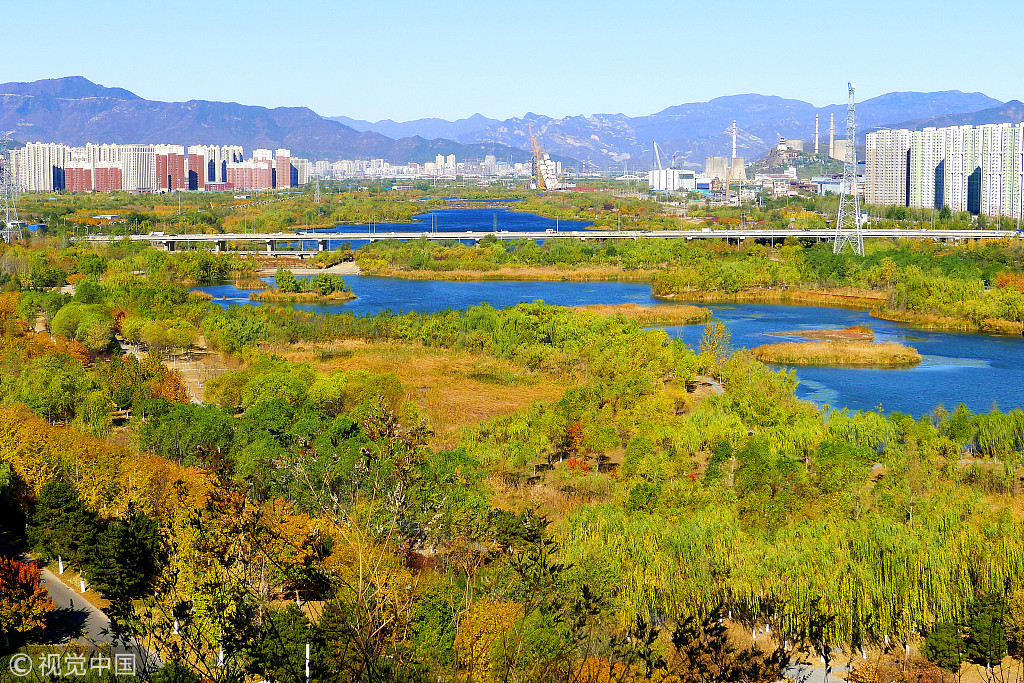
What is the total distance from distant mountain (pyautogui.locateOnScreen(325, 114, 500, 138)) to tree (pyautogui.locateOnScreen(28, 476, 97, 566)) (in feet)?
561

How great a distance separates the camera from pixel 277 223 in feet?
101

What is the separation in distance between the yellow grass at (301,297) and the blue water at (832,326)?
0.28 meters

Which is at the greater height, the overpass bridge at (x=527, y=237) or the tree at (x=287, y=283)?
the overpass bridge at (x=527, y=237)

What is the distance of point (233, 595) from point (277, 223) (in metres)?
28.4

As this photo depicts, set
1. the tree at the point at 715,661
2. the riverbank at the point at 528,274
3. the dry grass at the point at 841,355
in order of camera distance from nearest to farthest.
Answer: the tree at the point at 715,661 < the dry grass at the point at 841,355 < the riverbank at the point at 528,274

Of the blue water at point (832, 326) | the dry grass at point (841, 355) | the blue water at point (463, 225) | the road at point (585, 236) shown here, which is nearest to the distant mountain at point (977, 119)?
the blue water at point (463, 225)

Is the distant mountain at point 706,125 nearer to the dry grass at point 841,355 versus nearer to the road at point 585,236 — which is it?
the road at point 585,236

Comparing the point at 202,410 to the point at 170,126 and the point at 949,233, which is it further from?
the point at 170,126

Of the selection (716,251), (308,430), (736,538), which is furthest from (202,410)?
(716,251)

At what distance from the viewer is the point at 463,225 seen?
32094 millimetres

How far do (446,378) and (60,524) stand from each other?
5380 millimetres

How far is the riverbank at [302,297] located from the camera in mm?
17250

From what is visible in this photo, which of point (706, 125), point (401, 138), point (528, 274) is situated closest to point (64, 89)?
point (401, 138)

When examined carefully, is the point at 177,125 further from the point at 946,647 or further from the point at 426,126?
the point at 946,647
